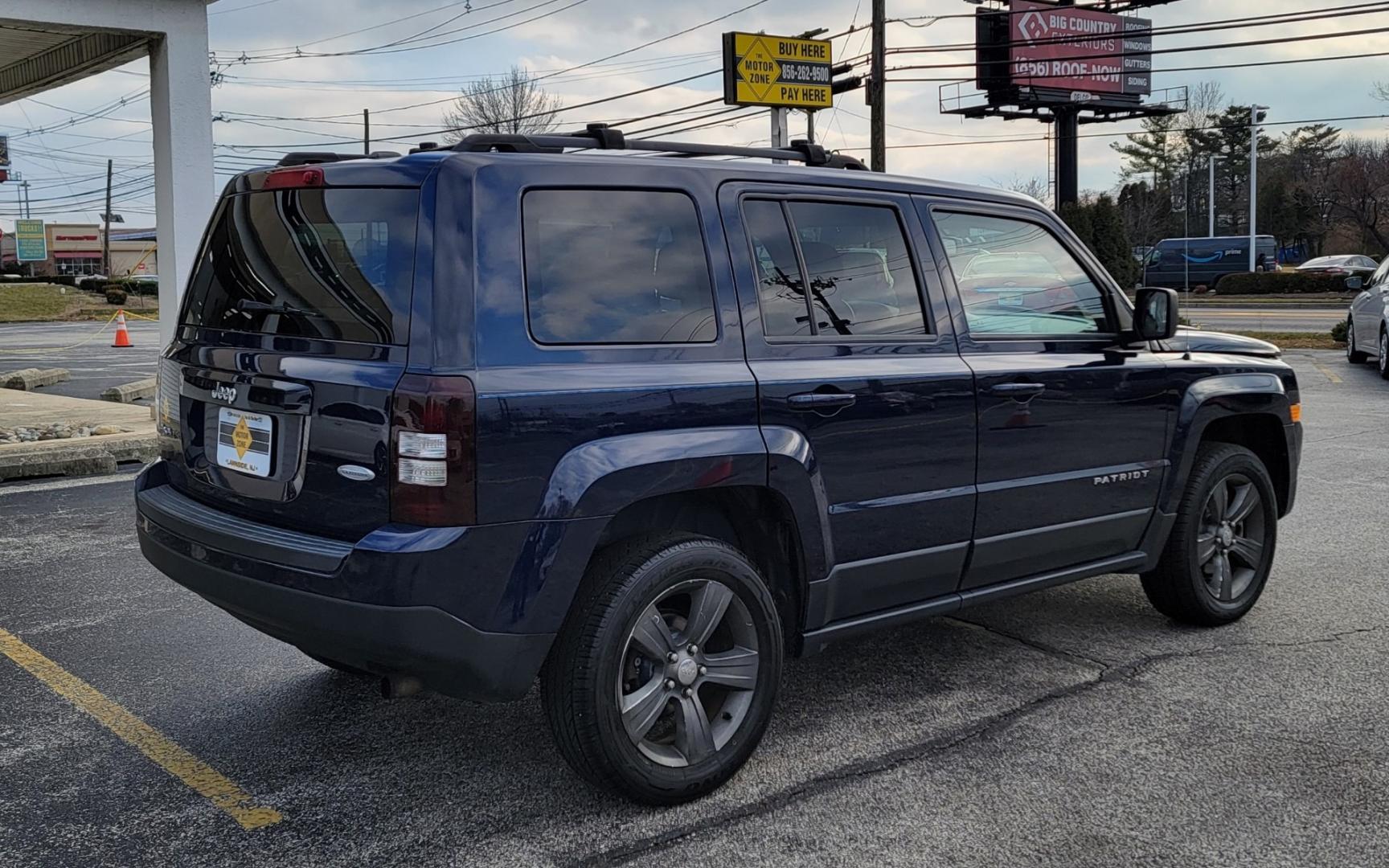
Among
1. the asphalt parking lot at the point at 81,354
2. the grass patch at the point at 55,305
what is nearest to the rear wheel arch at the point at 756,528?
the asphalt parking lot at the point at 81,354

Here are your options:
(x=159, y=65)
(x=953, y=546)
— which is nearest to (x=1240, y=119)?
(x=159, y=65)

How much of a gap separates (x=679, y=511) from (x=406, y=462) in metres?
0.91

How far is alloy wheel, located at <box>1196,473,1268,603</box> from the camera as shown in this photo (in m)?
5.23

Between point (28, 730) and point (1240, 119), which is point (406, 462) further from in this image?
point (1240, 119)

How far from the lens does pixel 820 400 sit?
149 inches

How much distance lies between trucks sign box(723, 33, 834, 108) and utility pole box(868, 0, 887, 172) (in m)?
5.81

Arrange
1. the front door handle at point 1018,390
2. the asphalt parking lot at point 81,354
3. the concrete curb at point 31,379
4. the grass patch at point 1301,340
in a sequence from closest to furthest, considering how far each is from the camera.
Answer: the front door handle at point 1018,390 → the concrete curb at point 31,379 → the asphalt parking lot at point 81,354 → the grass patch at point 1301,340

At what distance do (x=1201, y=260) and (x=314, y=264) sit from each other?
54086 millimetres

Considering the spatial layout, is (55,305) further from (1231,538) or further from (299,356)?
(1231,538)

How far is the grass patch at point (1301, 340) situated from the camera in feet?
73.4

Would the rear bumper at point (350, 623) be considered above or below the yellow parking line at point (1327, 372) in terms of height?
below

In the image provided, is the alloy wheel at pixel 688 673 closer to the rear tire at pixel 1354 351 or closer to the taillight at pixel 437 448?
the taillight at pixel 437 448

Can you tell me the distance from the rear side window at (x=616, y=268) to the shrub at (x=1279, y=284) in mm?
42719

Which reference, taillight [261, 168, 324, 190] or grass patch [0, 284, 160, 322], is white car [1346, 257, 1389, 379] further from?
grass patch [0, 284, 160, 322]
